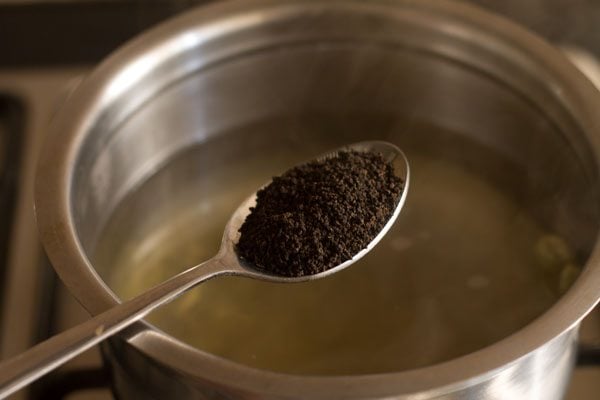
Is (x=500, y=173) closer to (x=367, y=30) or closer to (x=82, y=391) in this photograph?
(x=367, y=30)

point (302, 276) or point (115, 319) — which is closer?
point (115, 319)

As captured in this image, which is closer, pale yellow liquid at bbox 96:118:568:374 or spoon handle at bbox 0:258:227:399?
spoon handle at bbox 0:258:227:399

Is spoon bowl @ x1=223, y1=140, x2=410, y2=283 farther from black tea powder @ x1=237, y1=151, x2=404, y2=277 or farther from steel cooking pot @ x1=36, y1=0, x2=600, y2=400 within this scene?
steel cooking pot @ x1=36, y1=0, x2=600, y2=400

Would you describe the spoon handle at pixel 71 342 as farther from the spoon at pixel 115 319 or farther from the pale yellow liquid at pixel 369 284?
the pale yellow liquid at pixel 369 284

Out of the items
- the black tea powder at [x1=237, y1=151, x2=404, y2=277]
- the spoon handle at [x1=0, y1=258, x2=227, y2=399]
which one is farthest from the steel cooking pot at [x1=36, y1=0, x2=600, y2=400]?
the black tea powder at [x1=237, y1=151, x2=404, y2=277]

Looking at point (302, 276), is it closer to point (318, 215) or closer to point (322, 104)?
point (318, 215)

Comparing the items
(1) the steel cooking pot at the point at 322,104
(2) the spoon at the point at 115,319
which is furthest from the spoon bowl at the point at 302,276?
(1) the steel cooking pot at the point at 322,104

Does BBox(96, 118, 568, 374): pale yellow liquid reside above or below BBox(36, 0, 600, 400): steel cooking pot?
below

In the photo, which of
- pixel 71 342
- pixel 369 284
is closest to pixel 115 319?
pixel 71 342
